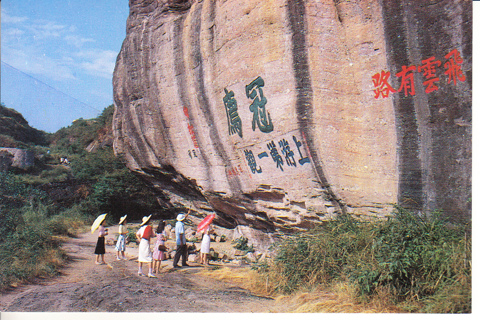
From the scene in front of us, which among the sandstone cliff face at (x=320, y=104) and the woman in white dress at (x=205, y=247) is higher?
the sandstone cliff face at (x=320, y=104)

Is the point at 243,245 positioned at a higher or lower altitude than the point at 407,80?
lower

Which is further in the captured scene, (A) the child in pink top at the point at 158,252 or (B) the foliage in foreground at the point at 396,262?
(A) the child in pink top at the point at 158,252

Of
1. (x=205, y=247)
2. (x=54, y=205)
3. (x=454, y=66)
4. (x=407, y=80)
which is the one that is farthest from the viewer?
(x=54, y=205)

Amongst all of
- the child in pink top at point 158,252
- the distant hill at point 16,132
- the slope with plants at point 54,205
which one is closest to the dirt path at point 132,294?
the child in pink top at point 158,252

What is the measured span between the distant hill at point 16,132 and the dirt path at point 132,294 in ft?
57.0

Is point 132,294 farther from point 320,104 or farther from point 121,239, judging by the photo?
point 320,104

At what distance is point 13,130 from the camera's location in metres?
21.6

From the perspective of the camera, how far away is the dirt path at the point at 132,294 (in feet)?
14.3

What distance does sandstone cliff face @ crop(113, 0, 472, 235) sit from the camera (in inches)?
168

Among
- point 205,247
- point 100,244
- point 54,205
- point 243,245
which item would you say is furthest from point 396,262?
point 54,205

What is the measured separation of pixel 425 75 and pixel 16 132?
2348cm

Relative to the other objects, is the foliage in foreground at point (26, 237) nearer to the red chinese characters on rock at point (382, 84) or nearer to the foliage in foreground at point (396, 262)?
the foliage in foreground at point (396, 262)

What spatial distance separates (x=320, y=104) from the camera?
5086 mm
